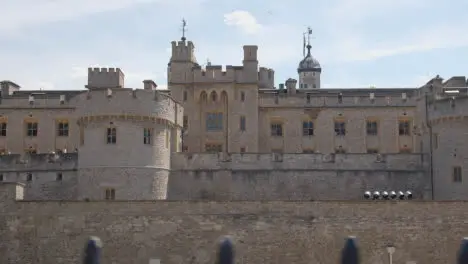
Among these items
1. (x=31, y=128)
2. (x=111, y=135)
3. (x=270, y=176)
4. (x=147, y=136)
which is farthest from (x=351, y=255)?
(x=31, y=128)

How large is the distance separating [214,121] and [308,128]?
24.0ft

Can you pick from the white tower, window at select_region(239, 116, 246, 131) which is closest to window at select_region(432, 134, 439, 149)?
window at select_region(239, 116, 246, 131)

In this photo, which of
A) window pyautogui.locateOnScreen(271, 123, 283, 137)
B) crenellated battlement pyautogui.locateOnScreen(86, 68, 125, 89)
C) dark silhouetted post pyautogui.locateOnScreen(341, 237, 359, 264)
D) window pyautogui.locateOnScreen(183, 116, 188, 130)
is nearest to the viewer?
dark silhouetted post pyautogui.locateOnScreen(341, 237, 359, 264)

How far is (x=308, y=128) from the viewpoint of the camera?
5431cm

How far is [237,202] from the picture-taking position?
1310 inches

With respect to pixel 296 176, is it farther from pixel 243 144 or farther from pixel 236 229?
pixel 243 144

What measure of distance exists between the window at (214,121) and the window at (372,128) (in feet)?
37.2

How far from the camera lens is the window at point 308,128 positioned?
54.2m

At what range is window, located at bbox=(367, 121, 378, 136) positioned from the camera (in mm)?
54156

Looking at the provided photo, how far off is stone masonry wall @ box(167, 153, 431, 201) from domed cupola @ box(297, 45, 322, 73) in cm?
6780

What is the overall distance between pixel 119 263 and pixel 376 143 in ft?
88.6

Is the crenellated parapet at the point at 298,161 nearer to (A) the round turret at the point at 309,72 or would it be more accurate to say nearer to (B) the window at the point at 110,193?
(B) the window at the point at 110,193

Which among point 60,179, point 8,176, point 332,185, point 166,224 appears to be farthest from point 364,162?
point 8,176

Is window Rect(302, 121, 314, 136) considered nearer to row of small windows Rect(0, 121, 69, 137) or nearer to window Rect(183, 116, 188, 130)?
window Rect(183, 116, 188, 130)
